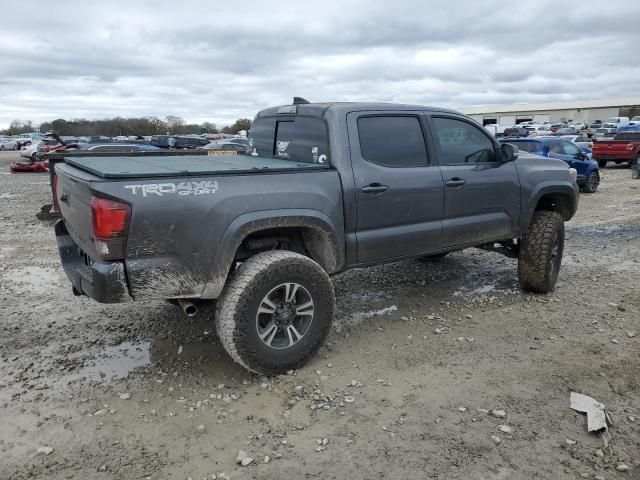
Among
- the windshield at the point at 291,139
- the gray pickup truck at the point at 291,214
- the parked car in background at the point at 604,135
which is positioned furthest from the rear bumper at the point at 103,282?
the parked car in background at the point at 604,135

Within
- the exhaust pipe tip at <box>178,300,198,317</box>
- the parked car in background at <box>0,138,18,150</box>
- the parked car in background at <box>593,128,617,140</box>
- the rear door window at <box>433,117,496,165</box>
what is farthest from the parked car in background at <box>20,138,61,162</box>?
the parked car in background at <box>593,128,617,140</box>

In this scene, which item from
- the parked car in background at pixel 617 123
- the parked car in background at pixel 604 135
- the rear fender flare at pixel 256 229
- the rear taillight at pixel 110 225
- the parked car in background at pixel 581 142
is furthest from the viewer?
the parked car in background at pixel 617 123

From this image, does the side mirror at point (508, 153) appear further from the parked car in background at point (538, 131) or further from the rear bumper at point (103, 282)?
the parked car in background at point (538, 131)

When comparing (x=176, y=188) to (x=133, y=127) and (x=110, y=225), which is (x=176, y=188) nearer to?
(x=110, y=225)

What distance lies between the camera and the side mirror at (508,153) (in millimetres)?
5078

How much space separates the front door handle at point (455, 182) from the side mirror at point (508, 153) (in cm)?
63

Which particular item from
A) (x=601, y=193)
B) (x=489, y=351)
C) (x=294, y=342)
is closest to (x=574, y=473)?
(x=489, y=351)

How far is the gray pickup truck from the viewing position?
3.29 meters

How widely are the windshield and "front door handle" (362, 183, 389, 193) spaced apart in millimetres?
378

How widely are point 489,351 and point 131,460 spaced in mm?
2766

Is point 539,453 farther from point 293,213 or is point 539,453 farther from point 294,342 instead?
point 293,213

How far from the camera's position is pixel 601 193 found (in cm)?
1427

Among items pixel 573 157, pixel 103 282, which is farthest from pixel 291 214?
pixel 573 157

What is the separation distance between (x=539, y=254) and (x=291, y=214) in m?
3.03
